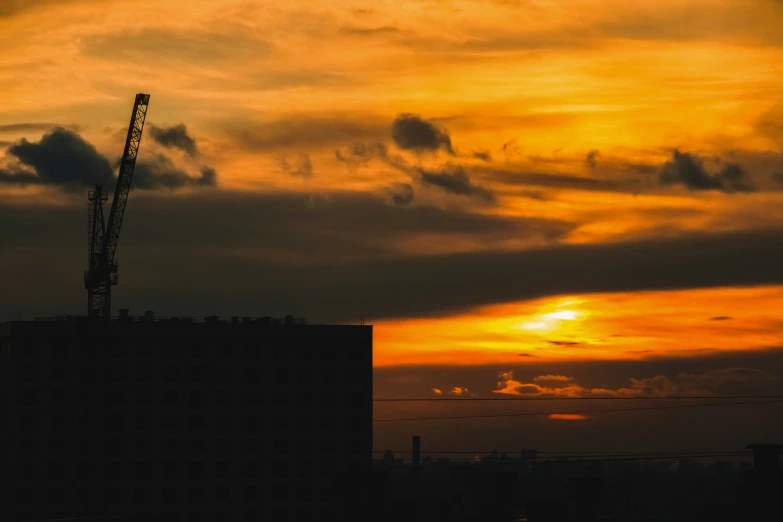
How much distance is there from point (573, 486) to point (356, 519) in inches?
709

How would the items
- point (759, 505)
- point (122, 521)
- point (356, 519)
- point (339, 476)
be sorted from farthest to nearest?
point (122, 521) < point (339, 476) < point (356, 519) < point (759, 505)

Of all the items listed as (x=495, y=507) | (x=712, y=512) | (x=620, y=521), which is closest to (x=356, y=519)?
(x=495, y=507)

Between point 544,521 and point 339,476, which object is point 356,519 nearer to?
point 339,476

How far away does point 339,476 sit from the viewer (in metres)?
96.3

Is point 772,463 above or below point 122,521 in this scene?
above

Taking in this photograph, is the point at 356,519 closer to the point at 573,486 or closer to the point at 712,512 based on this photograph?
the point at 573,486

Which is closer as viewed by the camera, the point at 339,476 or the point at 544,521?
the point at 544,521

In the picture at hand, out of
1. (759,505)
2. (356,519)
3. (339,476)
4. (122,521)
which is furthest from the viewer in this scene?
(122,521)

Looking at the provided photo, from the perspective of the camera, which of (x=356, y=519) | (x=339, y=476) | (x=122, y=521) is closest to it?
(x=356, y=519)

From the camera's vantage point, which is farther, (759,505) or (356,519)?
(356,519)

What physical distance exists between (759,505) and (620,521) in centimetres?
1349

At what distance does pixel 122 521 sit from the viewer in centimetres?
11469

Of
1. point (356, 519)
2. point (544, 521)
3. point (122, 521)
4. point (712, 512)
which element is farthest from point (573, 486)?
point (122, 521)

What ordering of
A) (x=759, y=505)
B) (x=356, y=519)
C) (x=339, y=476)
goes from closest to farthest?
(x=759, y=505), (x=356, y=519), (x=339, y=476)
